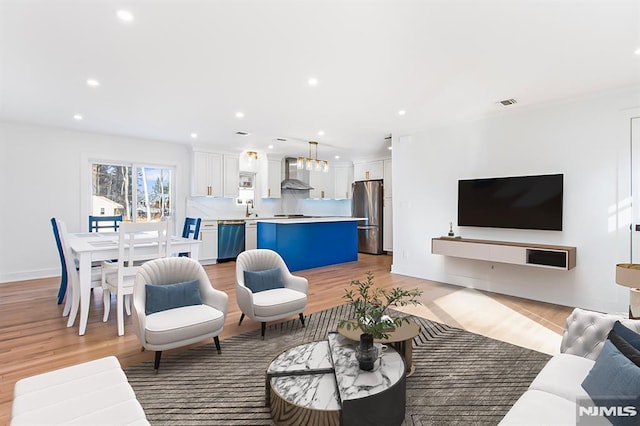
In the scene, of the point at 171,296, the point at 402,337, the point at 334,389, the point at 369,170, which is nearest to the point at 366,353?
the point at 334,389

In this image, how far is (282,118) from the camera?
5004mm

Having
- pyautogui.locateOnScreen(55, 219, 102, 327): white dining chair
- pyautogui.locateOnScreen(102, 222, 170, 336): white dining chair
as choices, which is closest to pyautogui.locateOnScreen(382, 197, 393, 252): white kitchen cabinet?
pyautogui.locateOnScreen(102, 222, 170, 336): white dining chair

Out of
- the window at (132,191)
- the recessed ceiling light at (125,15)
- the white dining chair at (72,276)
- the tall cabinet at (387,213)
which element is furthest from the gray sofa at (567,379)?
the window at (132,191)

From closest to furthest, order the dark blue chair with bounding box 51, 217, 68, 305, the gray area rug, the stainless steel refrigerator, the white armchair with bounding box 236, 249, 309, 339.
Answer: the gray area rug
the white armchair with bounding box 236, 249, 309, 339
the dark blue chair with bounding box 51, 217, 68, 305
the stainless steel refrigerator

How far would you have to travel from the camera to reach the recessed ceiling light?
228 centimetres

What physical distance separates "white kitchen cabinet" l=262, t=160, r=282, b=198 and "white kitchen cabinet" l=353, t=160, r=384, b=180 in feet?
7.36

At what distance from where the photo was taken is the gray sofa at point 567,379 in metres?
1.43

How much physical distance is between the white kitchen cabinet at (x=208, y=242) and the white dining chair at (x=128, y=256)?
123 inches

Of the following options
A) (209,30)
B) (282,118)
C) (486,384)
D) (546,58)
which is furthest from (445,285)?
(209,30)

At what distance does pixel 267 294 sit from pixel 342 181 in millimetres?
6755

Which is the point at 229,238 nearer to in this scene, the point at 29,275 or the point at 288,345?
the point at 29,275

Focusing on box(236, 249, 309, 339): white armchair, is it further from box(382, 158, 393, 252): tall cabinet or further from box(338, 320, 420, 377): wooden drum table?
box(382, 158, 393, 252): tall cabinet

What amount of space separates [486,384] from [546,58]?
9.60ft

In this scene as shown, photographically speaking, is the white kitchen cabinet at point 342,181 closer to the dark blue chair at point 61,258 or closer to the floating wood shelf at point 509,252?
the floating wood shelf at point 509,252
